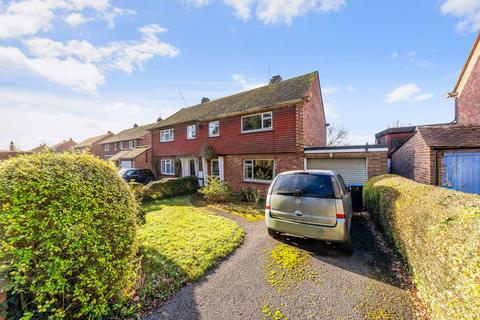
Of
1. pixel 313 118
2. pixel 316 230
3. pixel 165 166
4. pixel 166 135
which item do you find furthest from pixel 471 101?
pixel 165 166

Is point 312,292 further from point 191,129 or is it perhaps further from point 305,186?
point 191,129

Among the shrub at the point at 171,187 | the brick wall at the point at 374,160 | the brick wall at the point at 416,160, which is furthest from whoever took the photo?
the shrub at the point at 171,187

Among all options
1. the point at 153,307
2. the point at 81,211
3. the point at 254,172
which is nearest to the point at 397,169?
the point at 254,172

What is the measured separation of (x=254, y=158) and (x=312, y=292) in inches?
364

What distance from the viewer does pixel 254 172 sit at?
12438 mm

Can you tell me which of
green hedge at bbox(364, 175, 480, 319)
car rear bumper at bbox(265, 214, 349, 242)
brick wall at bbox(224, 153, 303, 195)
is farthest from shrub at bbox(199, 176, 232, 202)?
green hedge at bbox(364, 175, 480, 319)

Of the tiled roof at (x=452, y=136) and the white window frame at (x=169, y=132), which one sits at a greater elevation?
the white window frame at (x=169, y=132)

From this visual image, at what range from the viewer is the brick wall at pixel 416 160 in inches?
286

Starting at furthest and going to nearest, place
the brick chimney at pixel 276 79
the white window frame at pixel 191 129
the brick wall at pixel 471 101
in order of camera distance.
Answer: the white window frame at pixel 191 129
the brick chimney at pixel 276 79
the brick wall at pixel 471 101

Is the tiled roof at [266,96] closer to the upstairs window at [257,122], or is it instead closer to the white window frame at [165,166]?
the upstairs window at [257,122]

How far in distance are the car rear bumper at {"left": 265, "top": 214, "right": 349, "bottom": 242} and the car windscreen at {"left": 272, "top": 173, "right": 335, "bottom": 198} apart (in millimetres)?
671

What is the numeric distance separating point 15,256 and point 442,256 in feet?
15.8

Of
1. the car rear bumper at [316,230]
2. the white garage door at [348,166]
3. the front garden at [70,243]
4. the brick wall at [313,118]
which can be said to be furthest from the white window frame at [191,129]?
the front garden at [70,243]

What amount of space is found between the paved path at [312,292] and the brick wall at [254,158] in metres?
6.39
